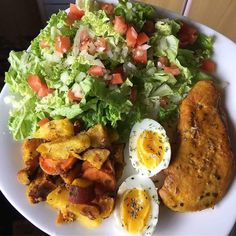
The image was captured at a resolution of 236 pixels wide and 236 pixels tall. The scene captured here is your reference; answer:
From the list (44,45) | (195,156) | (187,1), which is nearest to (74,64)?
(44,45)

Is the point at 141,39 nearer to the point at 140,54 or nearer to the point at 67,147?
the point at 140,54

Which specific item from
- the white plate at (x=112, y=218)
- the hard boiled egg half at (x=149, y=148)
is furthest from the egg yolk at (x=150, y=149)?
the white plate at (x=112, y=218)

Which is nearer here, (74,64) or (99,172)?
(99,172)

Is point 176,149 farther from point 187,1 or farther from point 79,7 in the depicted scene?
point 187,1

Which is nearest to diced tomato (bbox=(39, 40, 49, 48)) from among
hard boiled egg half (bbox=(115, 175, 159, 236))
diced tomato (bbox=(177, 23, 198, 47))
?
diced tomato (bbox=(177, 23, 198, 47))

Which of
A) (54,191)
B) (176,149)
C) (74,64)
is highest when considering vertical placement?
(74,64)

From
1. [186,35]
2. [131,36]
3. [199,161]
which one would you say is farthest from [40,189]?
[186,35]

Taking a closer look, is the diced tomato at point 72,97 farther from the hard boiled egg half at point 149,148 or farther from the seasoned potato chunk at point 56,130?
the hard boiled egg half at point 149,148
